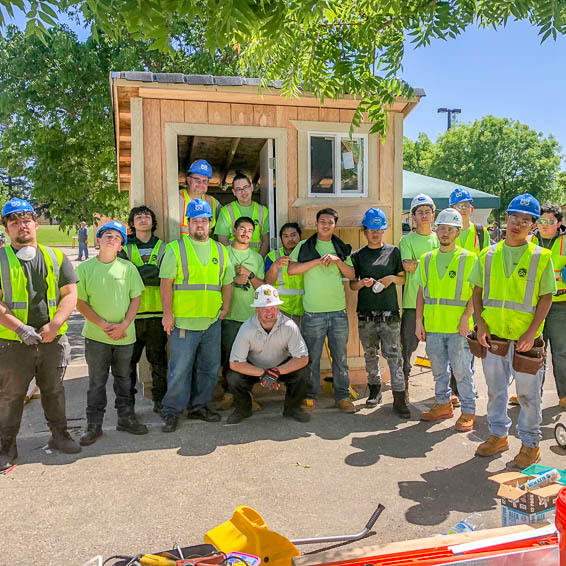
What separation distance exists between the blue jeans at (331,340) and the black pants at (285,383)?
29 cm

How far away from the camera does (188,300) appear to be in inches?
212

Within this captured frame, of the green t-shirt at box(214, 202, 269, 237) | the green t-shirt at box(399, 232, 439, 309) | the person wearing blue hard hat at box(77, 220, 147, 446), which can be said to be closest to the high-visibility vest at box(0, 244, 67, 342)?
the person wearing blue hard hat at box(77, 220, 147, 446)

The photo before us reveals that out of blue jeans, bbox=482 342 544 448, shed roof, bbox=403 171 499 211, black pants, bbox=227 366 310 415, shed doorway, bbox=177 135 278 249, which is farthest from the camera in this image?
shed roof, bbox=403 171 499 211

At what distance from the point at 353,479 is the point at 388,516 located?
60cm

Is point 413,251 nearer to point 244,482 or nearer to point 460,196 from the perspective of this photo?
point 460,196

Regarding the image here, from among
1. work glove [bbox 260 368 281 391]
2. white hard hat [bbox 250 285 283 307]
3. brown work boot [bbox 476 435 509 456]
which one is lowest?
brown work boot [bbox 476 435 509 456]

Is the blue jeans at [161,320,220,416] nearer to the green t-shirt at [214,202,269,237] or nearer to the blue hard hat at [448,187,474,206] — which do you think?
the green t-shirt at [214,202,269,237]

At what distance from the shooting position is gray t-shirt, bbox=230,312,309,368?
210 inches

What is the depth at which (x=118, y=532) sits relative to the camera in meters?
3.45

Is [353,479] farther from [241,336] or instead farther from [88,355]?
[88,355]

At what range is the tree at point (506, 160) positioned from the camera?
91.7 feet

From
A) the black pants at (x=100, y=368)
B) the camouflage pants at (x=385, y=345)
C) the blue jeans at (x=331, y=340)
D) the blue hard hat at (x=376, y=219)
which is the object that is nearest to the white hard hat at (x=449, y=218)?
the blue hard hat at (x=376, y=219)

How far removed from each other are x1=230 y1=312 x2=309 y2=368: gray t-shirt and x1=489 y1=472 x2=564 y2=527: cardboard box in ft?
8.42

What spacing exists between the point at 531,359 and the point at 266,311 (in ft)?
7.92
